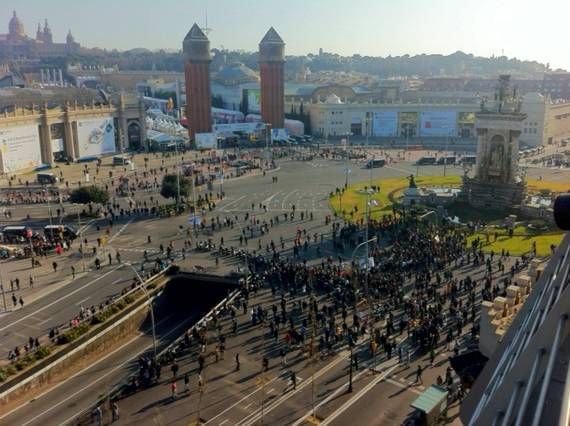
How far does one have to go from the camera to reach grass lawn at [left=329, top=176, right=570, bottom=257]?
126ft

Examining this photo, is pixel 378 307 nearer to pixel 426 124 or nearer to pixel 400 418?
pixel 400 418

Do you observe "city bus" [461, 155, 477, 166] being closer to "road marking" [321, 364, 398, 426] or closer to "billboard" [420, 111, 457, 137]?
"billboard" [420, 111, 457, 137]

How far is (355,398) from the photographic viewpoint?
20375 millimetres

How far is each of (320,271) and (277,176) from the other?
120 ft

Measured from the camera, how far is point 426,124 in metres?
101

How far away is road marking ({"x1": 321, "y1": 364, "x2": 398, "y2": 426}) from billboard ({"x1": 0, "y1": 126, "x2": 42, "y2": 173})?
56948 mm

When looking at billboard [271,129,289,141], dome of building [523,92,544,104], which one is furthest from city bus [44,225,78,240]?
dome of building [523,92,544,104]

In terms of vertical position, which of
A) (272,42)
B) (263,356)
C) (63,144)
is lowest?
(263,356)

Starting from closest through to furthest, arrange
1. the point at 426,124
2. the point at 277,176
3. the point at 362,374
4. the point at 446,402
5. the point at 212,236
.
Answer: the point at 446,402, the point at 362,374, the point at 212,236, the point at 277,176, the point at 426,124

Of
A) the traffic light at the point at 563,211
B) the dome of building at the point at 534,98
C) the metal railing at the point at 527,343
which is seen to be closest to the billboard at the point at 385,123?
the dome of building at the point at 534,98

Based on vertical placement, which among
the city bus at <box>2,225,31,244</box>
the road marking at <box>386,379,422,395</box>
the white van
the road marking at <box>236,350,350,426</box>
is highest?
the white van

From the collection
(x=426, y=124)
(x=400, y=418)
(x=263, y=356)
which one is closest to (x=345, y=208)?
(x=263, y=356)

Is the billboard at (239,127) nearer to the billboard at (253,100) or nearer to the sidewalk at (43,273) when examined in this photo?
the billboard at (253,100)

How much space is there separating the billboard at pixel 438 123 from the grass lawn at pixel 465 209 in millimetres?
38043
